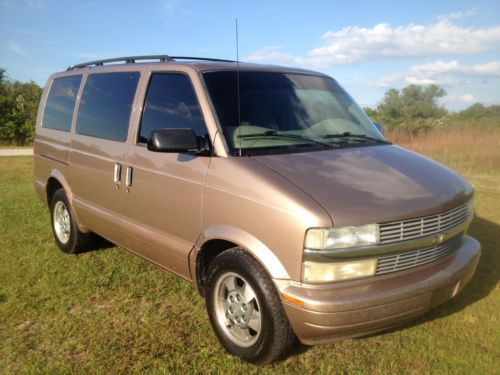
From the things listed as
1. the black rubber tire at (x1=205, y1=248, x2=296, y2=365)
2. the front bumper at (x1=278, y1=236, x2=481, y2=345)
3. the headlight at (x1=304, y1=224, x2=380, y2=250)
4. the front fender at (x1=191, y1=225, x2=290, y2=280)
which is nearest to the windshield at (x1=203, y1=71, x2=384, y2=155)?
the front fender at (x1=191, y1=225, x2=290, y2=280)

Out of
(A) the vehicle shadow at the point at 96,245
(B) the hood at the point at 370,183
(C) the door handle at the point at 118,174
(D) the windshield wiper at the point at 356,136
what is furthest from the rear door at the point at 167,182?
(A) the vehicle shadow at the point at 96,245

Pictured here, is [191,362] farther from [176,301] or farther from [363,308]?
[363,308]

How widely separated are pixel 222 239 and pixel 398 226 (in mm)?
1118

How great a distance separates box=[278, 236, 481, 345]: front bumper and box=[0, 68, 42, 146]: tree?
22.5 metres

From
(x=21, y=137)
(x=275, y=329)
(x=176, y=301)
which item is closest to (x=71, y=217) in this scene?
(x=176, y=301)

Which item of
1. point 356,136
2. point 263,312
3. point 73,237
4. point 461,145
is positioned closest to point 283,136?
point 356,136

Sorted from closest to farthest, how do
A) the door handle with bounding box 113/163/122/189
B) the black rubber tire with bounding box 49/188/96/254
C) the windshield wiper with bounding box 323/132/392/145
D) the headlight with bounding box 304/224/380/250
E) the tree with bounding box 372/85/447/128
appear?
the headlight with bounding box 304/224/380/250 < the windshield wiper with bounding box 323/132/392/145 < the door handle with bounding box 113/163/122/189 < the black rubber tire with bounding box 49/188/96/254 < the tree with bounding box 372/85/447/128

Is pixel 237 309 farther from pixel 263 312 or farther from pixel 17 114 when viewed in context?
pixel 17 114

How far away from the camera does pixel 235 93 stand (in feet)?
11.0

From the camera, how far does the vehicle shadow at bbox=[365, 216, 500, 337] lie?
3549 millimetres

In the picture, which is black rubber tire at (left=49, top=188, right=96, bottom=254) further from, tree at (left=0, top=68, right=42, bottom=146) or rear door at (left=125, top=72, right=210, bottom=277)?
tree at (left=0, top=68, right=42, bottom=146)

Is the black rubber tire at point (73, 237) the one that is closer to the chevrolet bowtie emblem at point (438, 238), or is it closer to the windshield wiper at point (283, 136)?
the windshield wiper at point (283, 136)

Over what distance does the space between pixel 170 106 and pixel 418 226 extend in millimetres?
2067

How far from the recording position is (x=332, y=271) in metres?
2.46
